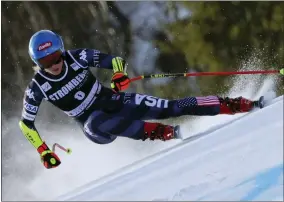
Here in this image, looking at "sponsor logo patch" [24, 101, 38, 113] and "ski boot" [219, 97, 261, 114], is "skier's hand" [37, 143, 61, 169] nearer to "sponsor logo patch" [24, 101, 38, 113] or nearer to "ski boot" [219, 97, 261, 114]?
"sponsor logo patch" [24, 101, 38, 113]

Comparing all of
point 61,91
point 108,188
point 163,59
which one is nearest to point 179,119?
point 163,59

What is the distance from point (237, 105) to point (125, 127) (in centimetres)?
61

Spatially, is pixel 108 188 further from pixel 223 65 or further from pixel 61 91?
pixel 223 65

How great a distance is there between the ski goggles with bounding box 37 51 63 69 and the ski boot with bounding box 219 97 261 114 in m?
0.91

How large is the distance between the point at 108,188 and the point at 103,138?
531 millimetres

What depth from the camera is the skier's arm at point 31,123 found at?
336 centimetres

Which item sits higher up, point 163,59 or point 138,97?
point 163,59

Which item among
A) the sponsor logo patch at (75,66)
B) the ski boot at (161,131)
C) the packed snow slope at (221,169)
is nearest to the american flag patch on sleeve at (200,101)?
the ski boot at (161,131)

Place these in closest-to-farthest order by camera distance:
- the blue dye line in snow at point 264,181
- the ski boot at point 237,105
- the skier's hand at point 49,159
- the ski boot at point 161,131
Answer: the blue dye line in snow at point 264,181, the ski boot at point 237,105, the ski boot at point 161,131, the skier's hand at point 49,159

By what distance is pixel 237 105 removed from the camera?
10.2ft

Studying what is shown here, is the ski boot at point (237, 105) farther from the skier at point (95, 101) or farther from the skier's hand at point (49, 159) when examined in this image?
the skier's hand at point (49, 159)

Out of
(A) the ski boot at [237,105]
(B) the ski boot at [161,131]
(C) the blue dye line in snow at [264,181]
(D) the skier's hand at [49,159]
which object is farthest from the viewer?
(D) the skier's hand at [49,159]

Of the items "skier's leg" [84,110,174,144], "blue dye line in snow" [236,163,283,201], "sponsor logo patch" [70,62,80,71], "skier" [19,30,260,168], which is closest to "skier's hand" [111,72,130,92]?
"skier" [19,30,260,168]

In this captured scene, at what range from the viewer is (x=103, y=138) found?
11.2ft
